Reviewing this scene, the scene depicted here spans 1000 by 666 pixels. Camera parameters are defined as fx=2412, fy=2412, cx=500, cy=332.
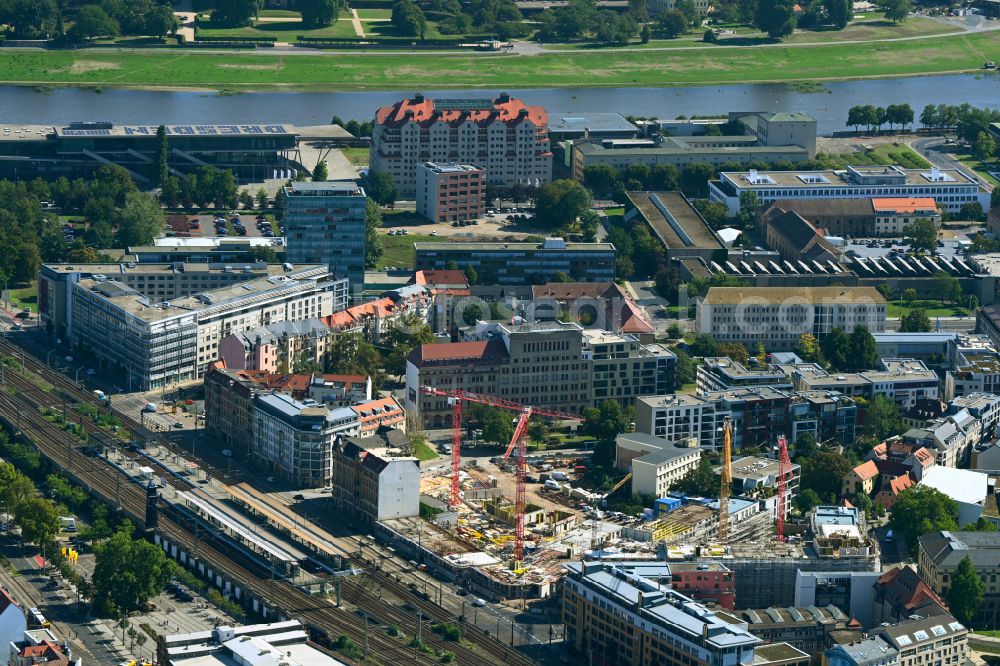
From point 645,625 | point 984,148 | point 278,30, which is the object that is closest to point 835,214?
point 984,148

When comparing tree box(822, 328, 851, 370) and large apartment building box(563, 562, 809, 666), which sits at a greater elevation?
tree box(822, 328, 851, 370)

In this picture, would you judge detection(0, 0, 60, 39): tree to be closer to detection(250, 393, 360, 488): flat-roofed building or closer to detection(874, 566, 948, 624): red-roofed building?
detection(250, 393, 360, 488): flat-roofed building

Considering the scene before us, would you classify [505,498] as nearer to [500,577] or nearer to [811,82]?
[500,577]

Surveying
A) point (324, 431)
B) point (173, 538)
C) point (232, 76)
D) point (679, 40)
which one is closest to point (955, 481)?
point (324, 431)

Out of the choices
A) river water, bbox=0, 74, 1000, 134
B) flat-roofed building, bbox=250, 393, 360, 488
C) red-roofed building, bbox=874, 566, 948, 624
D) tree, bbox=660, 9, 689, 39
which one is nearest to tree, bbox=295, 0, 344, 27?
river water, bbox=0, 74, 1000, 134

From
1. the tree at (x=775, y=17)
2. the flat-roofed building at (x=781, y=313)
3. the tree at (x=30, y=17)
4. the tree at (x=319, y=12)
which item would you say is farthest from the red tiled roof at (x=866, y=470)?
the tree at (x=775, y=17)
